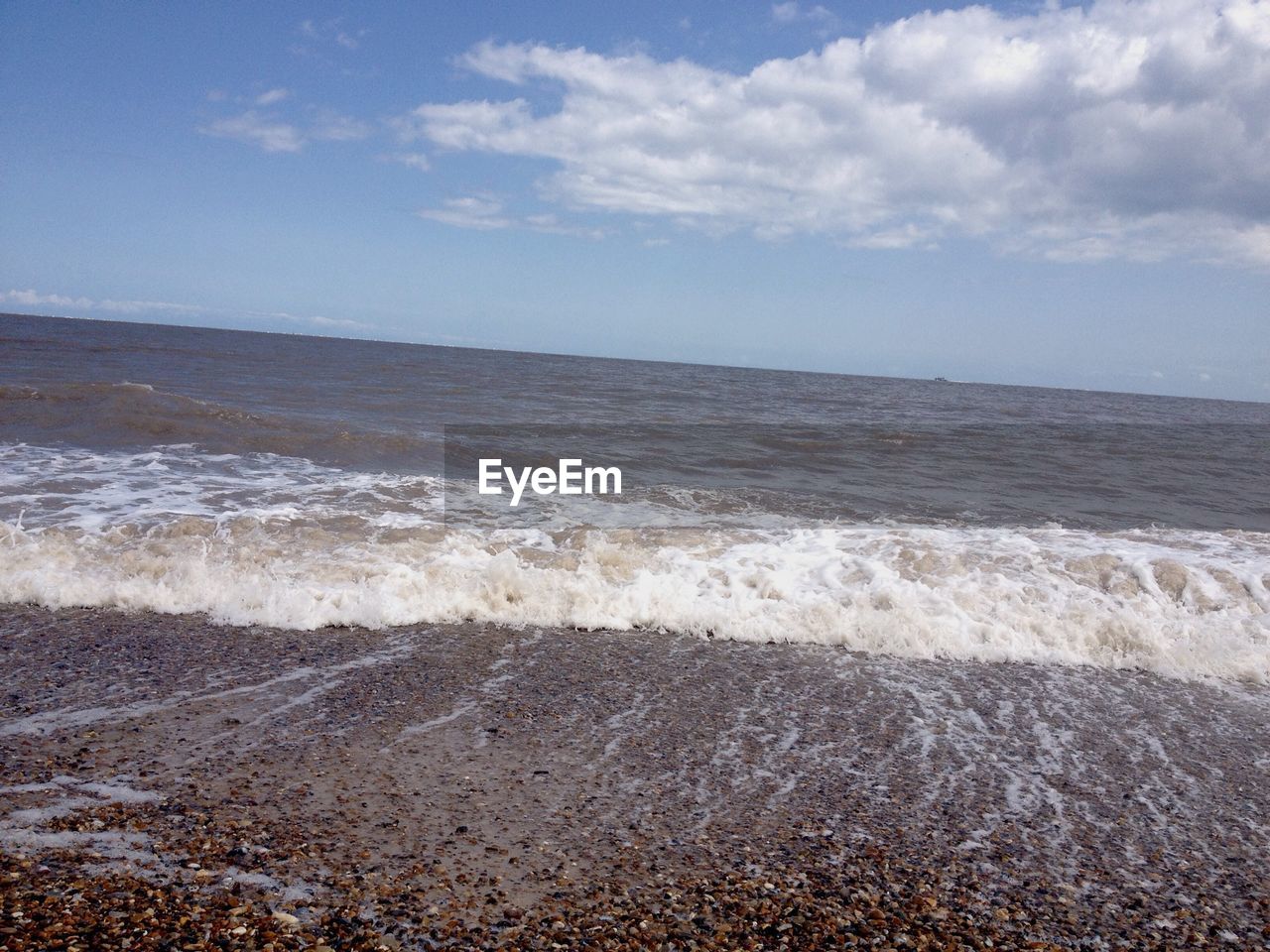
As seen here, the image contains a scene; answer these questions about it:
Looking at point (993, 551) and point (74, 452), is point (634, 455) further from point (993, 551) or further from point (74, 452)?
point (74, 452)

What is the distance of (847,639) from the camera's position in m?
6.00

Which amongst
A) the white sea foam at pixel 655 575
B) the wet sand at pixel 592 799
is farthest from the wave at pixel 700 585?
the wet sand at pixel 592 799

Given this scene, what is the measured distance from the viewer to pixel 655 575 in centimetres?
709

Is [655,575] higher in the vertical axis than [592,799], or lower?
higher

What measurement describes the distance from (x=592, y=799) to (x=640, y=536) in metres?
5.06

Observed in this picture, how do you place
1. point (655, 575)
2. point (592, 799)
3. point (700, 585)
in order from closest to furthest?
point (592, 799), point (700, 585), point (655, 575)

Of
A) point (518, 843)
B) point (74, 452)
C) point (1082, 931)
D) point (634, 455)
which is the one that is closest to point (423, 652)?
point (518, 843)

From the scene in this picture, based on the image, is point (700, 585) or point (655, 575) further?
point (655, 575)

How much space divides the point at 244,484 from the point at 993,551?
353 inches

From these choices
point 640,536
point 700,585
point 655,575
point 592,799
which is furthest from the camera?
point 640,536

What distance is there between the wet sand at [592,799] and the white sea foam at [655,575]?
484 mm

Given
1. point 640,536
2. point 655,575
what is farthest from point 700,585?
point 640,536

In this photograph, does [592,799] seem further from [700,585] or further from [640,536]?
[640,536]

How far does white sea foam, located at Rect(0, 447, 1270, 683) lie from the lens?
5.97 meters
